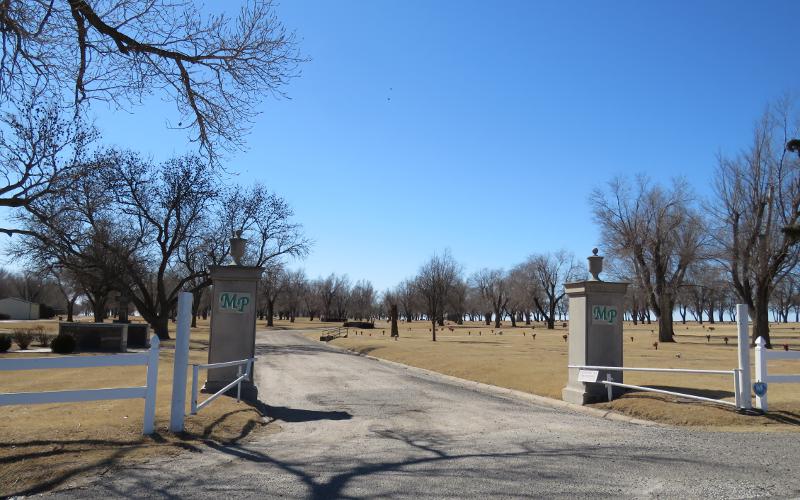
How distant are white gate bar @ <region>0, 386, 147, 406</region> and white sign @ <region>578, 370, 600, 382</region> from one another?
356 inches

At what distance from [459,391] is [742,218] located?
28.4 m

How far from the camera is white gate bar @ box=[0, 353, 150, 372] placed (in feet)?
22.2

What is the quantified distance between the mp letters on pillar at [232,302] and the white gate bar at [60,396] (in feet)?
17.0

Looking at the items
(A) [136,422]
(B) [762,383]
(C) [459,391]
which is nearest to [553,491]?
(A) [136,422]

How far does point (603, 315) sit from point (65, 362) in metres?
10.8

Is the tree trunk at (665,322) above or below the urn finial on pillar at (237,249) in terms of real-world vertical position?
below

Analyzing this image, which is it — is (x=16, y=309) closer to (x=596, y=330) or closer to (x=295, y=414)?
(x=295, y=414)

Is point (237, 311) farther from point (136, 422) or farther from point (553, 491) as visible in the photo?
point (553, 491)

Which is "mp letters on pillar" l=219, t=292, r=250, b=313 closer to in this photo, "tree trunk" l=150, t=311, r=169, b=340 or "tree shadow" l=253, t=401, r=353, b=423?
Result: "tree shadow" l=253, t=401, r=353, b=423

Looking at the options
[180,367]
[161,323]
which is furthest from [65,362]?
[161,323]

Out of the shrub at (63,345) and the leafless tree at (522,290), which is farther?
the leafless tree at (522,290)

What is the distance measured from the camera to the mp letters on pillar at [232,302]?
1289 cm

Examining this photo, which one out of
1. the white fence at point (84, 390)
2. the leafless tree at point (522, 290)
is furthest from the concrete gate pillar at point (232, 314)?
the leafless tree at point (522, 290)

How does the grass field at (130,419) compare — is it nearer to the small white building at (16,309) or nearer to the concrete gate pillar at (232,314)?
the concrete gate pillar at (232,314)
